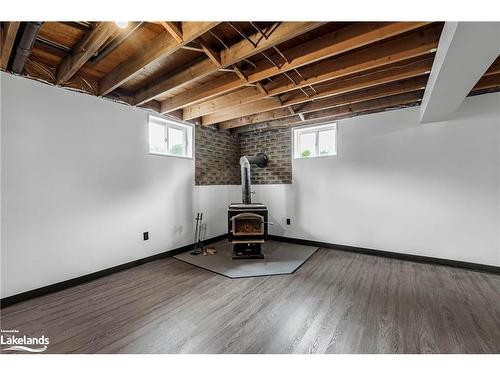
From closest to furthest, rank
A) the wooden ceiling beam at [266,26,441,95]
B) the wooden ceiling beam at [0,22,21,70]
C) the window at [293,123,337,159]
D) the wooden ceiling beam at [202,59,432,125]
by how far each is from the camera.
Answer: the wooden ceiling beam at [0,22,21,70], the wooden ceiling beam at [266,26,441,95], the wooden ceiling beam at [202,59,432,125], the window at [293,123,337,159]

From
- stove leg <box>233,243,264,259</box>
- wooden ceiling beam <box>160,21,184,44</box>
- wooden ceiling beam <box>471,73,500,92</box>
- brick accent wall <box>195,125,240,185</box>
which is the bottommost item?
stove leg <box>233,243,264,259</box>

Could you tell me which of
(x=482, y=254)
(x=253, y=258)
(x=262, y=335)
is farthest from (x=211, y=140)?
(x=482, y=254)

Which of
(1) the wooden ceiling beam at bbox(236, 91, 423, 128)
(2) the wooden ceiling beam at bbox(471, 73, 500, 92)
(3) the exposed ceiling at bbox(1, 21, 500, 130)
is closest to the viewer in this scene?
(3) the exposed ceiling at bbox(1, 21, 500, 130)

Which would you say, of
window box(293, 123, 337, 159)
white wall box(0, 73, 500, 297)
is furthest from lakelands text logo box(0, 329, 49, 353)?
window box(293, 123, 337, 159)

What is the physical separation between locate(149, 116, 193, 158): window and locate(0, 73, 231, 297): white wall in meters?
0.20

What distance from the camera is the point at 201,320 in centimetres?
187

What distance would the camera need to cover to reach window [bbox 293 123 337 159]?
4.03 meters

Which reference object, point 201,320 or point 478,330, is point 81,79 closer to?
point 201,320

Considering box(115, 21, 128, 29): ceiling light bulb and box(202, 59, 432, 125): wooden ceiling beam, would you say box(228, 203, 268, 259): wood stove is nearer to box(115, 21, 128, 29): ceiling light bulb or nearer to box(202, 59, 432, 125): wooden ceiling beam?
box(202, 59, 432, 125): wooden ceiling beam

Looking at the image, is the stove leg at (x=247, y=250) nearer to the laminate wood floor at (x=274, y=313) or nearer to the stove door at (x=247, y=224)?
the stove door at (x=247, y=224)

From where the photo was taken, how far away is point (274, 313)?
197 centimetres

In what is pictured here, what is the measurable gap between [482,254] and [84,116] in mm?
5626
